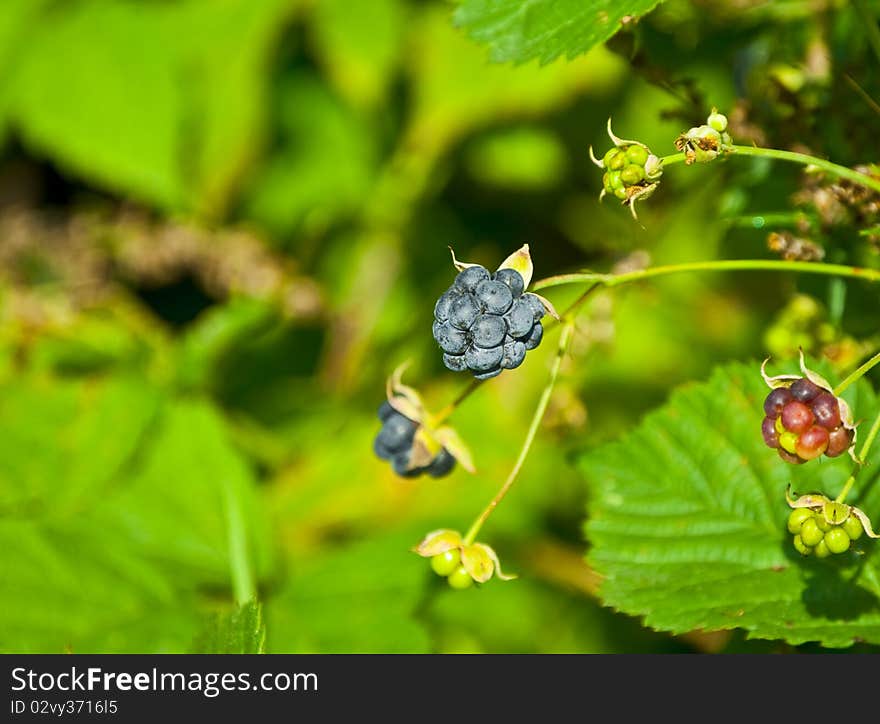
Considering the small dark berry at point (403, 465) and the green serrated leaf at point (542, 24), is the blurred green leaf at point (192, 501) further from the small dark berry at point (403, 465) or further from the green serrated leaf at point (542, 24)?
the green serrated leaf at point (542, 24)

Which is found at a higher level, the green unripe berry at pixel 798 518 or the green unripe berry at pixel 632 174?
the green unripe berry at pixel 632 174

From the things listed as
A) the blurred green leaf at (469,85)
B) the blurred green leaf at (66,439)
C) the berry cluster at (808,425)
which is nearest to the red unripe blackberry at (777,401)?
the berry cluster at (808,425)

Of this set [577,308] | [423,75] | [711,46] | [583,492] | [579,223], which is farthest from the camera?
[579,223]

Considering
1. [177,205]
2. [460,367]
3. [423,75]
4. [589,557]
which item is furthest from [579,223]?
[460,367]

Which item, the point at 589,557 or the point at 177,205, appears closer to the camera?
the point at 589,557

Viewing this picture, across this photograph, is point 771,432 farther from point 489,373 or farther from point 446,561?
point 446,561

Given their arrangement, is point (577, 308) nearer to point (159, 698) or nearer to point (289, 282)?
point (159, 698)

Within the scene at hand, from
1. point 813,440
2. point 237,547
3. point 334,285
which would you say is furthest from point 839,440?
point 334,285
